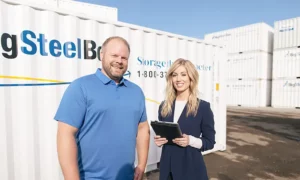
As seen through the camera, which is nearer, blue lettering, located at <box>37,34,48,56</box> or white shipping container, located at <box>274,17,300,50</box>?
blue lettering, located at <box>37,34,48,56</box>

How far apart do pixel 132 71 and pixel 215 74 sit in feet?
9.50

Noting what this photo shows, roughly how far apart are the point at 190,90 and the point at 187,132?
19.0 inches

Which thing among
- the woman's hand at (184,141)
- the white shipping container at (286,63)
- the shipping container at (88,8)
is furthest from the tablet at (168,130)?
the white shipping container at (286,63)

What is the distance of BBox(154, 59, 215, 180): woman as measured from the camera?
89.7 inches

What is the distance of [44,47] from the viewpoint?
10.5 ft

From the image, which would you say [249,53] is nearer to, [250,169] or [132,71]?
[250,169]

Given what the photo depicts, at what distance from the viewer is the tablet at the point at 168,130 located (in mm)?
2092

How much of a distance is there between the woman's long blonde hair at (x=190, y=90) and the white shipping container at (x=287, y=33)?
21.1 metres

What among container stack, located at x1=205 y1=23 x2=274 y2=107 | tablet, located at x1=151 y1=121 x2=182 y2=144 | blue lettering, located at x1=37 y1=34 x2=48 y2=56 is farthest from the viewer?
container stack, located at x1=205 y1=23 x2=274 y2=107

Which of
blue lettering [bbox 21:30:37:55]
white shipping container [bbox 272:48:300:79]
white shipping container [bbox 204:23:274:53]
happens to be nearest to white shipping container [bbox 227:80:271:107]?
white shipping container [bbox 272:48:300:79]

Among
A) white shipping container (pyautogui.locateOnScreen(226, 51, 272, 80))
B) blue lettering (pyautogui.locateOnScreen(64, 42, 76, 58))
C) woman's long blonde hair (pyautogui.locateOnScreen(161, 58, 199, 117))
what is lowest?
woman's long blonde hair (pyautogui.locateOnScreen(161, 58, 199, 117))

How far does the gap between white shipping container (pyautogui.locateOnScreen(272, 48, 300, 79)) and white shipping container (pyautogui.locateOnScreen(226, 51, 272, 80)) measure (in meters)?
0.93

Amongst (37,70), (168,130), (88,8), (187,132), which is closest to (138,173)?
(168,130)

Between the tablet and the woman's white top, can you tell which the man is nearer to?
the tablet
